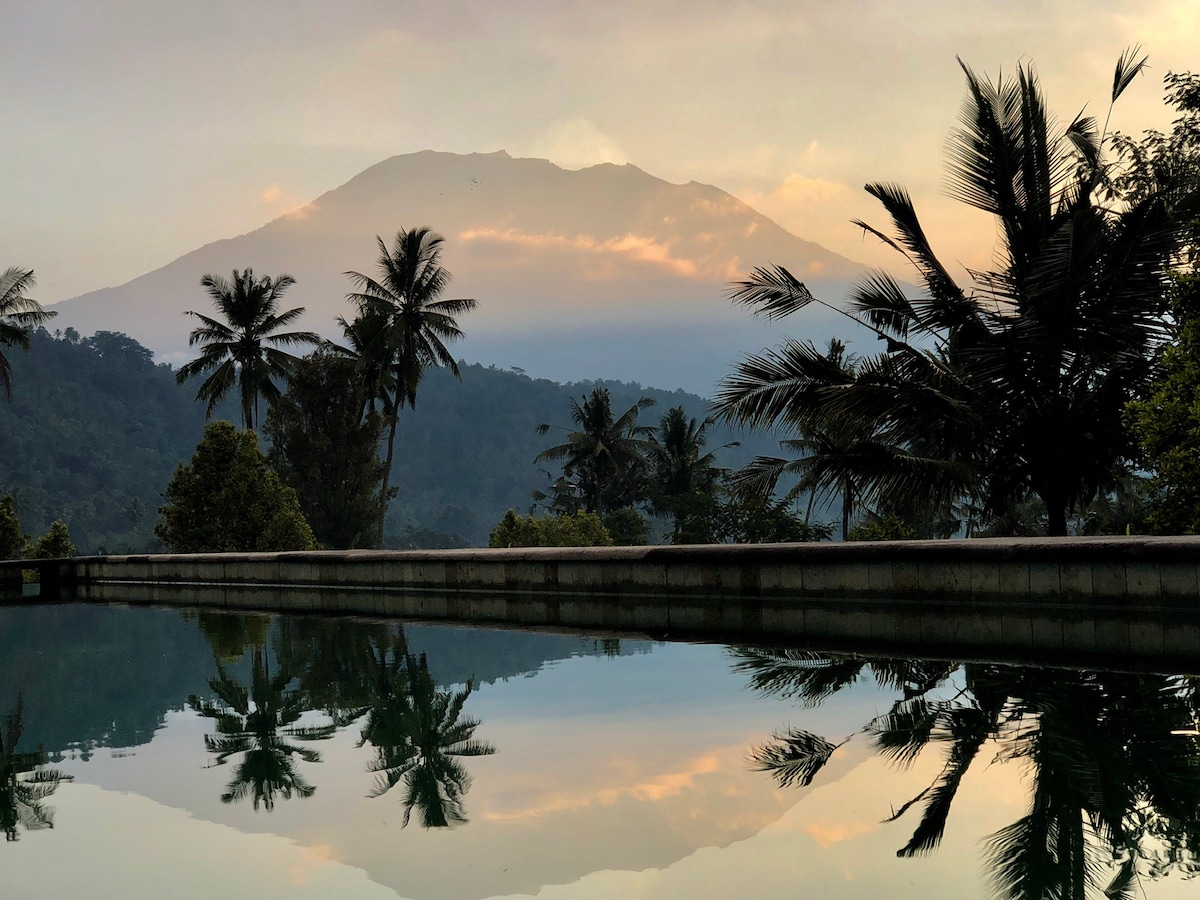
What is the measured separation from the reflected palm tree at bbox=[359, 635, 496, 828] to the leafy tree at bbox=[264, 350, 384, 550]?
135 ft

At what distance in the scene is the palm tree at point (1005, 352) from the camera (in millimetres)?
12703

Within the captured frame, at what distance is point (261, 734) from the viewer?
18.7ft

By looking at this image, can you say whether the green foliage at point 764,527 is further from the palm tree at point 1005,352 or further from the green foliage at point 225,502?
the palm tree at point 1005,352

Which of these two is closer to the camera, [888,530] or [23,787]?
[23,787]

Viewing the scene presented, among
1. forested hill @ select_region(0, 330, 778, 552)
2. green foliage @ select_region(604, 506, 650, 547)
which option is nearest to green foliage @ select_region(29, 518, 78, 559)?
green foliage @ select_region(604, 506, 650, 547)

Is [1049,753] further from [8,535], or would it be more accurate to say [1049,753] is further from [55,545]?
[8,535]

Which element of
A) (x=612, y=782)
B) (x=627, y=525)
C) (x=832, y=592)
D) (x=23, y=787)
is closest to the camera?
(x=612, y=782)

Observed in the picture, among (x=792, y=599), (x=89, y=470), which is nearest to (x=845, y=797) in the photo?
(x=792, y=599)

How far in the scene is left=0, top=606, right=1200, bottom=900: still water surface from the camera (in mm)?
3555

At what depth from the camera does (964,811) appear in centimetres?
398

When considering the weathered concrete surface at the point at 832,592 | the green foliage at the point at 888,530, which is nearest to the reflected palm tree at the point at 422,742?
the weathered concrete surface at the point at 832,592

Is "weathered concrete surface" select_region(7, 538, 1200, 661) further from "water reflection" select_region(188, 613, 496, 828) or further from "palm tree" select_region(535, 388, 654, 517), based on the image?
"palm tree" select_region(535, 388, 654, 517)

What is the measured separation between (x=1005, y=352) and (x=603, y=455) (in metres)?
45.3

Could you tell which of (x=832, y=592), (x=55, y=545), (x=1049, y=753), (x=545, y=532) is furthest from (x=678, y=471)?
(x=1049, y=753)
